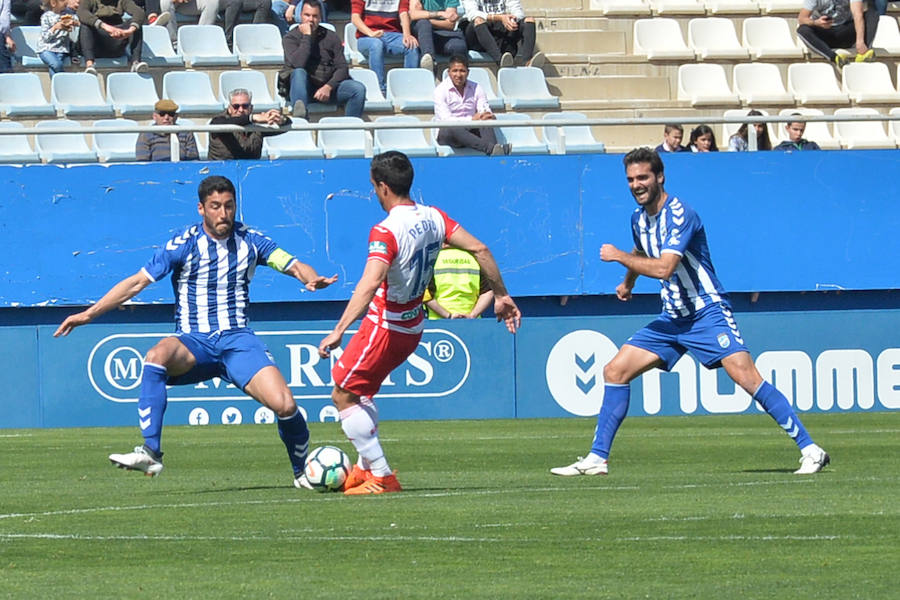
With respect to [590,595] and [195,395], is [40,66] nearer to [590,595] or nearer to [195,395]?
[195,395]

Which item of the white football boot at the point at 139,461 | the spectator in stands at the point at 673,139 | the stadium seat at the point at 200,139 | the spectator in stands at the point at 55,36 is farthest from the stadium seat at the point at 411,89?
the white football boot at the point at 139,461

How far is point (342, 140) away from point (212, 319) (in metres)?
8.74

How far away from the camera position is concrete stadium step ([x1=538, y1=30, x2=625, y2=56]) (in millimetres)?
22859

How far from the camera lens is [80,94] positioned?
19938 mm

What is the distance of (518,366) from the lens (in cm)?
1791

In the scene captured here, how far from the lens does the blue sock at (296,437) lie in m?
9.98

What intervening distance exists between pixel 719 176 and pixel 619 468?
7.48m

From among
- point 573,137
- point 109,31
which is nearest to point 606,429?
point 573,137

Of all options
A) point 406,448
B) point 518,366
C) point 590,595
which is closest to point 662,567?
point 590,595

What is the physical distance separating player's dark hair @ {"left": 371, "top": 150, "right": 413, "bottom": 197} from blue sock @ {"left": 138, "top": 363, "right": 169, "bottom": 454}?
197cm

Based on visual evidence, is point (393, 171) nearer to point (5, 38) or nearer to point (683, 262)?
point (683, 262)

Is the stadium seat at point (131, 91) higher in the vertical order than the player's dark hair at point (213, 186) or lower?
higher

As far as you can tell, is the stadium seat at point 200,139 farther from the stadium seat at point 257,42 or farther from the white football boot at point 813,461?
the white football boot at point 813,461

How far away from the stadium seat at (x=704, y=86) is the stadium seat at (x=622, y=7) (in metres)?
1.51
